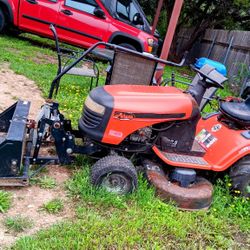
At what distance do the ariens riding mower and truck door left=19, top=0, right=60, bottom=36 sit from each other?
5723mm

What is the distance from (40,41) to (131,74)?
5.91 meters

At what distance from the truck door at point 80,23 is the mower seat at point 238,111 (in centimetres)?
591

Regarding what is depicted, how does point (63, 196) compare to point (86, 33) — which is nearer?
point (63, 196)

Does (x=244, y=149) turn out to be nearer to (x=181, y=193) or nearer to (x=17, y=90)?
(x=181, y=193)

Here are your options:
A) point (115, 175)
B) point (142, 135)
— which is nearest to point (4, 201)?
point (115, 175)

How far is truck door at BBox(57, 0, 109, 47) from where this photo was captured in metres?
8.70

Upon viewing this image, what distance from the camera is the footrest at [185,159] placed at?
3.26 metres

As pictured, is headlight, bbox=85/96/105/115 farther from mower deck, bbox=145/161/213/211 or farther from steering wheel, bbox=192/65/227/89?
steering wheel, bbox=192/65/227/89

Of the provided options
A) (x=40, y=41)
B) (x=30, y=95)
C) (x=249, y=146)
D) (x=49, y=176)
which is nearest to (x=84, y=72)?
(x=30, y=95)

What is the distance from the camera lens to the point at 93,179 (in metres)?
2.96

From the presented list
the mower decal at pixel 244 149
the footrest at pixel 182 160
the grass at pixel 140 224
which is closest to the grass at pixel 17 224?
the grass at pixel 140 224

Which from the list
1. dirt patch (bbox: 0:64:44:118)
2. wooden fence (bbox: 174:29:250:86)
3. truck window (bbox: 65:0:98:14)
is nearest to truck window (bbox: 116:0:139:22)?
truck window (bbox: 65:0:98:14)

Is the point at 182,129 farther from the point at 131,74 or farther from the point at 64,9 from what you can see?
the point at 64,9

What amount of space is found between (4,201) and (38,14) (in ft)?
22.5
